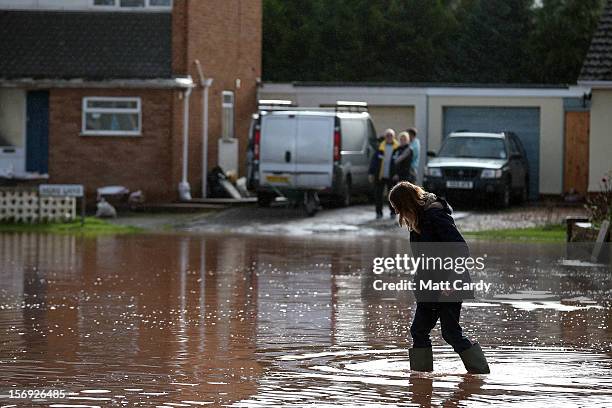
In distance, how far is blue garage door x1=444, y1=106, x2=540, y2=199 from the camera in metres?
39.7

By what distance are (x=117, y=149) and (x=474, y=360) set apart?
25.8 m

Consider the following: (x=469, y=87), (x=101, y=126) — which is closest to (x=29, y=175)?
(x=101, y=126)

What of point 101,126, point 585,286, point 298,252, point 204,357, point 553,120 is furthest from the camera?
point 553,120

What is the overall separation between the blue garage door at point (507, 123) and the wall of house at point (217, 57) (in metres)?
5.32

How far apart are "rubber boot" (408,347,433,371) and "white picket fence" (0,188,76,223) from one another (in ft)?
67.0

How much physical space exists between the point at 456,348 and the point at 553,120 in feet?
93.3

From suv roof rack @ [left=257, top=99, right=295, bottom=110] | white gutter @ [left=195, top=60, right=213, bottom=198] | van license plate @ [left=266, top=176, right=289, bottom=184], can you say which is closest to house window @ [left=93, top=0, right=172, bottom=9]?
white gutter @ [left=195, top=60, right=213, bottom=198]

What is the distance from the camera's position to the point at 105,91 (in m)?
36.6

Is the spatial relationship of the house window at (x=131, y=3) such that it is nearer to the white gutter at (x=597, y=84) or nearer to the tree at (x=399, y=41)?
the white gutter at (x=597, y=84)

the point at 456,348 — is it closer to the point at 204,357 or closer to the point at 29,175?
the point at 204,357

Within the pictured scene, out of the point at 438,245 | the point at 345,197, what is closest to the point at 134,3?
the point at 345,197

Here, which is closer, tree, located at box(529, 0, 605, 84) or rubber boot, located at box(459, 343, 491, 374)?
rubber boot, located at box(459, 343, 491, 374)

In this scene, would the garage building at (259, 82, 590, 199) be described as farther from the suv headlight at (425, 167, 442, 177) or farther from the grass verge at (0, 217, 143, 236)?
the grass verge at (0, 217, 143, 236)

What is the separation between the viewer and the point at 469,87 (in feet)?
131
